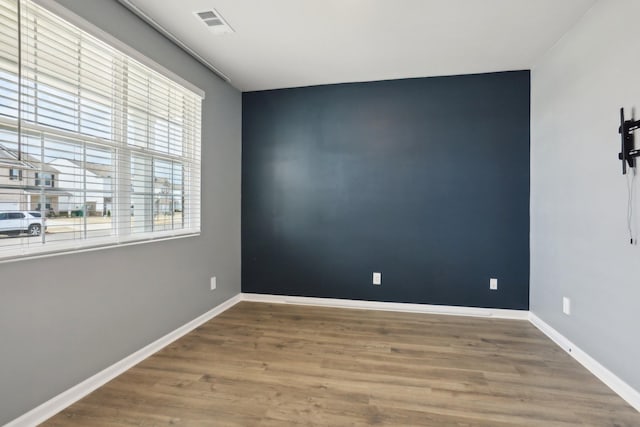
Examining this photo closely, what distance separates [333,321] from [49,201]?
2496 millimetres

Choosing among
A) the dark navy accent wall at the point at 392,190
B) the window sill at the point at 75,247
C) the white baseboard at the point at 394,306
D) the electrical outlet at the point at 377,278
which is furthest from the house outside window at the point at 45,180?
the electrical outlet at the point at 377,278

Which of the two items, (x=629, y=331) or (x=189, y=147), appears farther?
(x=189, y=147)

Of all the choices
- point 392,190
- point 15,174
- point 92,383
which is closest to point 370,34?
point 392,190

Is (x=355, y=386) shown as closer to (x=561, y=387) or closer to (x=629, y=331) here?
(x=561, y=387)

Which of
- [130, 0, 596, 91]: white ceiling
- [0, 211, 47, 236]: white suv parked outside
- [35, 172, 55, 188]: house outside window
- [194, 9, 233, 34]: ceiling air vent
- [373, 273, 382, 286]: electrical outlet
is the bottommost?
[373, 273, 382, 286]: electrical outlet

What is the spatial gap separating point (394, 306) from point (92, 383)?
9.09 feet

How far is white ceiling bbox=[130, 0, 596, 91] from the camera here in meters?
2.26

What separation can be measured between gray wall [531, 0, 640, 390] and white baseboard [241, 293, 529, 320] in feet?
1.16

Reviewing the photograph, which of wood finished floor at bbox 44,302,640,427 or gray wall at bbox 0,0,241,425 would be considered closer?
gray wall at bbox 0,0,241,425

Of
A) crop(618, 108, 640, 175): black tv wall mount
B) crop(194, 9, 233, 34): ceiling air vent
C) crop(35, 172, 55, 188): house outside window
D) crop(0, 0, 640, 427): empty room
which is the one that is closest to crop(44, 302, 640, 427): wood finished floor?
crop(0, 0, 640, 427): empty room

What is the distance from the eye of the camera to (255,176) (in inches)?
156

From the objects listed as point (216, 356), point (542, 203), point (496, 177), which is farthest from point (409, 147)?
point (216, 356)

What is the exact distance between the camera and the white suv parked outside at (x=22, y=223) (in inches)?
62.9

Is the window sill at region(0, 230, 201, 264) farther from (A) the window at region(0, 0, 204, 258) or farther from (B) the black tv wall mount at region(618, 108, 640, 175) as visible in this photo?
(B) the black tv wall mount at region(618, 108, 640, 175)
